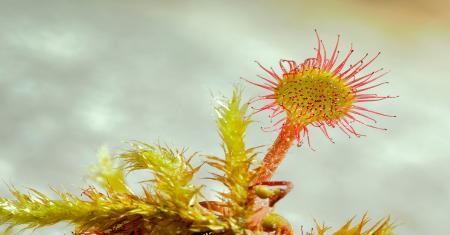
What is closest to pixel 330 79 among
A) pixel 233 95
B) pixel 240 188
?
pixel 233 95

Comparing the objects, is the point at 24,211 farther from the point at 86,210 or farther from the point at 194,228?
the point at 194,228

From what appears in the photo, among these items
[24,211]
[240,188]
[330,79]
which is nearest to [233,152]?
[240,188]

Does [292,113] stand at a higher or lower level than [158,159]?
higher

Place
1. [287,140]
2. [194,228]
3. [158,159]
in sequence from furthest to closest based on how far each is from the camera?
1. [287,140]
2. [158,159]
3. [194,228]

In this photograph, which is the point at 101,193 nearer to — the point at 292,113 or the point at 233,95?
the point at 233,95

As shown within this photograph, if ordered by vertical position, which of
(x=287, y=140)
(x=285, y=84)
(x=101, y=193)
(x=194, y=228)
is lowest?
(x=194, y=228)

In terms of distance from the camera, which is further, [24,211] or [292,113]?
[292,113]

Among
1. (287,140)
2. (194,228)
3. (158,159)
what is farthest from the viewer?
(287,140)
